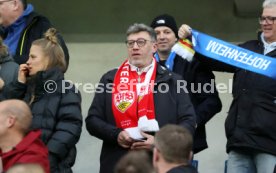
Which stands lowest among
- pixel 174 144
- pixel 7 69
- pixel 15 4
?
pixel 174 144

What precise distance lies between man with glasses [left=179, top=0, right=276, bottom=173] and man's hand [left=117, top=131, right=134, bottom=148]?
30.2 inches

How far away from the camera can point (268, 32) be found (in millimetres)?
5574

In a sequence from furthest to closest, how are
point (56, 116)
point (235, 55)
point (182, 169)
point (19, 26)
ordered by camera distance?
point (19, 26), point (235, 55), point (56, 116), point (182, 169)

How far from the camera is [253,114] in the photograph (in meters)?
5.48

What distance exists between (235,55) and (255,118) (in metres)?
0.51

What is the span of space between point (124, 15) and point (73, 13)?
1.80 feet

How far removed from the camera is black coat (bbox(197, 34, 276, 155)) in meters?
5.40

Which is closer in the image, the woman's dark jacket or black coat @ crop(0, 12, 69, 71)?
the woman's dark jacket

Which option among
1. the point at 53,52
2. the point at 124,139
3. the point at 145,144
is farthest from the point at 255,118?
the point at 53,52

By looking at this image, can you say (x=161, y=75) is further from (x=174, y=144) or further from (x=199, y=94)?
(x=174, y=144)

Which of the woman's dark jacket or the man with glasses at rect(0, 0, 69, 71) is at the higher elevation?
the man with glasses at rect(0, 0, 69, 71)

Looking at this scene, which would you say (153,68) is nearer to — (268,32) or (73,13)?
(268,32)

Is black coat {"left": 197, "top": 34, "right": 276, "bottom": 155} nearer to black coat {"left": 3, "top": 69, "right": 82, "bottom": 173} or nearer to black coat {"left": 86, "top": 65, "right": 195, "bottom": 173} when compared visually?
black coat {"left": 86, "top": 65, "right": 195, "bottom": 173}

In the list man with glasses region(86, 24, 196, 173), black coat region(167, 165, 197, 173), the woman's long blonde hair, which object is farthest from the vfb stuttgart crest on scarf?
black coat region(167, 165, 197, 173)
